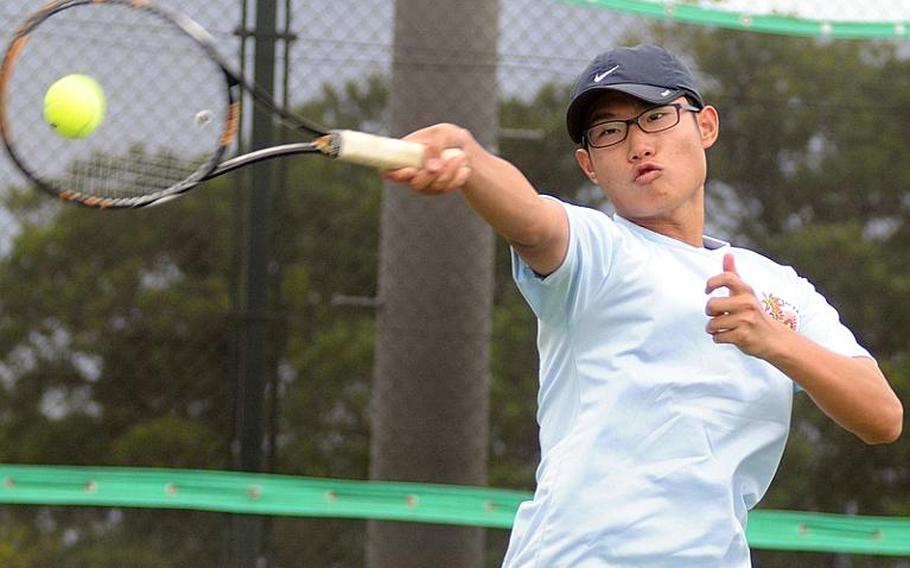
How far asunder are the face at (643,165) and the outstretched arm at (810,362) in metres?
0.19

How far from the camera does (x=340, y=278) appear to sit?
4594 millimetres

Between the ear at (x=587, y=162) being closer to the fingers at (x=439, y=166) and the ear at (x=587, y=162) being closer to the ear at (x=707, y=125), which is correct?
the ear at (x=707, y=125)

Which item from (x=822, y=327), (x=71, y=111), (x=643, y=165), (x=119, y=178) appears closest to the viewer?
(x=643, y=165)

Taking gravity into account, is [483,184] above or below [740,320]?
above

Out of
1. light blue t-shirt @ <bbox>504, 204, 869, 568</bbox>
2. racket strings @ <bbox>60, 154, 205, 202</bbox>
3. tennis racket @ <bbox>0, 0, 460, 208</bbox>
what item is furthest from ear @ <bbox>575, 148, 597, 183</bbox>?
tennis racket @ <bbox>0, 0, 460, 208</bbox>

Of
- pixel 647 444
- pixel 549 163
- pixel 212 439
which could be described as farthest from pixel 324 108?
pixel 647 444

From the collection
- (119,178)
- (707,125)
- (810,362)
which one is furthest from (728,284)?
(119,178)

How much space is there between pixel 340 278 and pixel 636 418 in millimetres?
2530

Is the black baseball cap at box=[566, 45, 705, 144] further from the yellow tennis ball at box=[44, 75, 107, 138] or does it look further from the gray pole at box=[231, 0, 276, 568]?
the gray pole at box=[231, 0, 276, 568]

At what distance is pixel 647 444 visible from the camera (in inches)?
84.5

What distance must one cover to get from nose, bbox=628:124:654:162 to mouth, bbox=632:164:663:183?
0.06 ft

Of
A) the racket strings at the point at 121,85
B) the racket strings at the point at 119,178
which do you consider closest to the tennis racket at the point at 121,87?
the racket strings at the point at 121,85

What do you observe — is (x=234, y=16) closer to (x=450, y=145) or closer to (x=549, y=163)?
(x=549, y=163)

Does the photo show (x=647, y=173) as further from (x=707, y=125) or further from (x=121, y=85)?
(x=121, y=85)
